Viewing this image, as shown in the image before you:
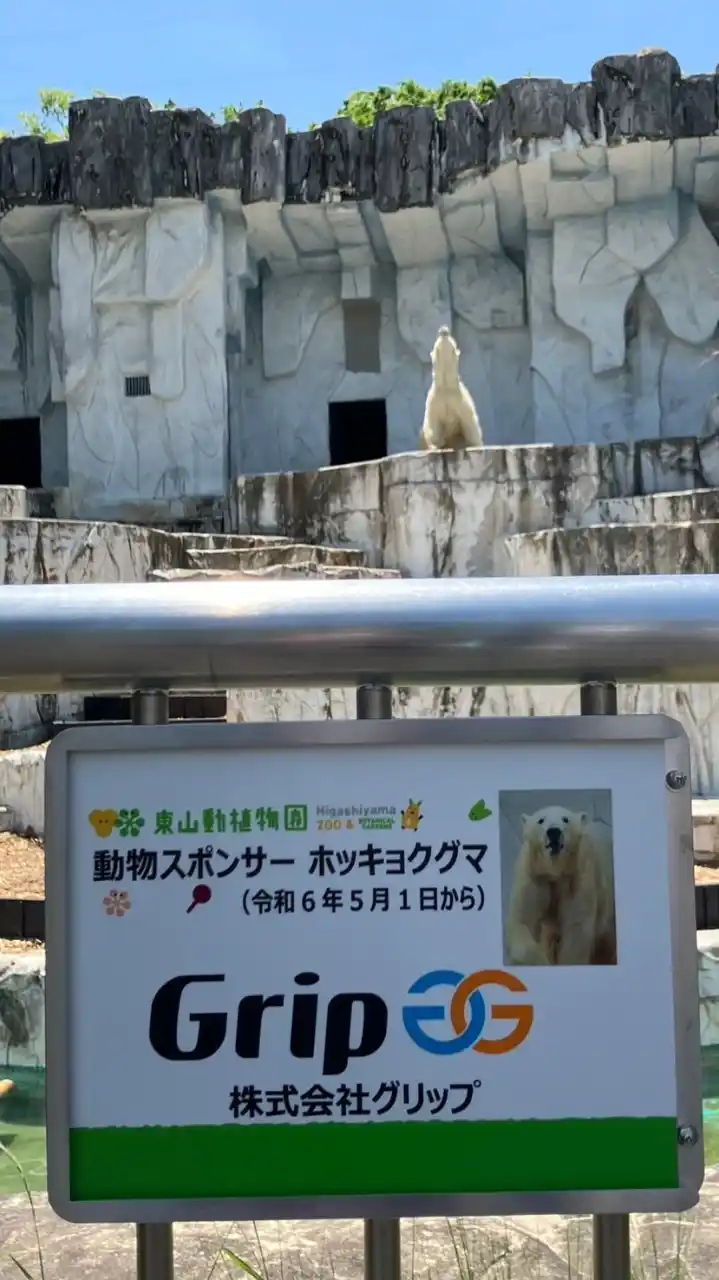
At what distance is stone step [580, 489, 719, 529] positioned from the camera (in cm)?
1059

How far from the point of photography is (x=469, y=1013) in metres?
1.17

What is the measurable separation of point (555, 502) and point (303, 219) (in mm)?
8039

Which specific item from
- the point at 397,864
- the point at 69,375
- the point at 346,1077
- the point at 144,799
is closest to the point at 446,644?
the point at 397,864

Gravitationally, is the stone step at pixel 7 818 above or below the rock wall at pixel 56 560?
below

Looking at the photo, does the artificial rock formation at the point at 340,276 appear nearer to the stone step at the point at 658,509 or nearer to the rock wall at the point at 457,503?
the rock wall at the point at 457,503

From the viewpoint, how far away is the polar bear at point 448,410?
14.2 meters

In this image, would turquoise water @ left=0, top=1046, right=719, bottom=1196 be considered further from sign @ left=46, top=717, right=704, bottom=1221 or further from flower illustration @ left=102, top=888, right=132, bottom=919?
flower illustration @ left=102, top=888, right=132, bottom=919

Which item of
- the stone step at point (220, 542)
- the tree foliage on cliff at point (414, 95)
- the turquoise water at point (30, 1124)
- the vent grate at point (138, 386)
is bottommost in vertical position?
the turquoise water at point (30, 1124)

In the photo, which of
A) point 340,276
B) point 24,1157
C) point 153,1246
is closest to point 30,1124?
point 24,1157

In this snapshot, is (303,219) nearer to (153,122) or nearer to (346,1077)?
(153,122)

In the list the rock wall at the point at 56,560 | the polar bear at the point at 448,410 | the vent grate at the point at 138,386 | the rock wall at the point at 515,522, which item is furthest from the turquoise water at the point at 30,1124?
the vent grate at the point at 138,386

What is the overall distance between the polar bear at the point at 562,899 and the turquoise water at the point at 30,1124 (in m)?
2.75

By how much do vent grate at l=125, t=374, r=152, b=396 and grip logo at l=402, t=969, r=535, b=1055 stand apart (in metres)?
18.0

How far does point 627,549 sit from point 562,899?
8.00 metres
